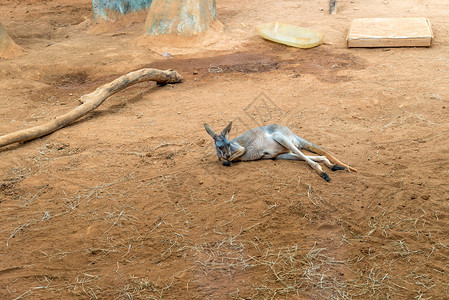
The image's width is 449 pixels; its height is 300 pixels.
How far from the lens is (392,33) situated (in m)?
9.11

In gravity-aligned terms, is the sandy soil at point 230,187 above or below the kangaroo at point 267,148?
below

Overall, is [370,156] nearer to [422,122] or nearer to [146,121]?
[422,122]

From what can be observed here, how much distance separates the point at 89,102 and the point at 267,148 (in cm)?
312

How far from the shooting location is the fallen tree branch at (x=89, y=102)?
594 cm

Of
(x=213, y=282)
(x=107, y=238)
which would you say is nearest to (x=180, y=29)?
(x=107, y=238)

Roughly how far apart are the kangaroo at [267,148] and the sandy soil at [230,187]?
12 centimetres

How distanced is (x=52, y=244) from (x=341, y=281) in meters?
2.48

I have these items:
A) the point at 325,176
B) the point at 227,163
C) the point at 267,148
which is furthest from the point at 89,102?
the point at 325,176

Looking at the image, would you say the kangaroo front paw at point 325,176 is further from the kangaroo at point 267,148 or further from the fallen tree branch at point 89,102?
the fallen tree branch at point 89,102

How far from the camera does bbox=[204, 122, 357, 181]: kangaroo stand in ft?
16.2

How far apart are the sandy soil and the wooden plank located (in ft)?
0.89

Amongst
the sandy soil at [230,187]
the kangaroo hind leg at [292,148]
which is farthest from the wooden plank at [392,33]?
the kangaroo hind leg at [292,148]

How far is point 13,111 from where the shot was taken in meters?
7.28

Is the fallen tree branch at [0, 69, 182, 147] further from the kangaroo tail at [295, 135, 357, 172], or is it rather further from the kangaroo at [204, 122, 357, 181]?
the kangaroo tail at [295, 135, 357, 172]
